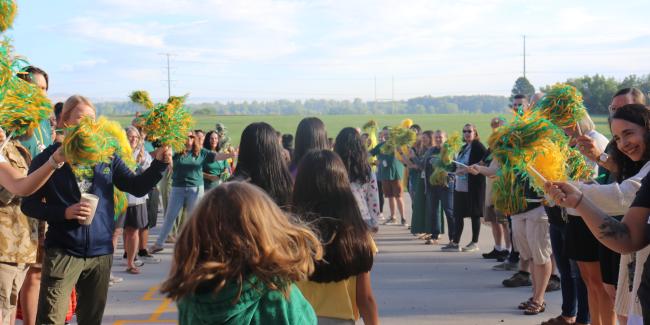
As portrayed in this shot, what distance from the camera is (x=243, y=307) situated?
8.22 ft

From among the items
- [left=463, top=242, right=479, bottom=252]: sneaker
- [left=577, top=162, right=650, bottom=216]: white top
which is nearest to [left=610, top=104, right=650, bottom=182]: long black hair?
[left=577, top=162, right=650, bottom=216]: white top

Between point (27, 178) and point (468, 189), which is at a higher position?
point (27, 178)

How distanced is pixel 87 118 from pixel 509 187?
9.84 feet

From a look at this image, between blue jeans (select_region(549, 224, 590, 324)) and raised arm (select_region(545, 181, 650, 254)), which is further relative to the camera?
blue jeans (select_region(549, 224, 590, 324))

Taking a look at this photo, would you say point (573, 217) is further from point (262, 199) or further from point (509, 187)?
point (262, 199)

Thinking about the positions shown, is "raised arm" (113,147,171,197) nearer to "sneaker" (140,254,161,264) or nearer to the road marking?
the road marking

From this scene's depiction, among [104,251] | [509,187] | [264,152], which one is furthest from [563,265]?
[104,251]

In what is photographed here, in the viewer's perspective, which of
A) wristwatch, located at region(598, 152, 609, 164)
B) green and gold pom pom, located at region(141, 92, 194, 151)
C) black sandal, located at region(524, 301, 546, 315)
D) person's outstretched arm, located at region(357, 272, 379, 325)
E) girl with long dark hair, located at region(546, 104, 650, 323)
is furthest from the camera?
black sandal, located at region(524, 301, 546, 315)

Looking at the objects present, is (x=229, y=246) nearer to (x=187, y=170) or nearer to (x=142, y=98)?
(x=142, y=98)

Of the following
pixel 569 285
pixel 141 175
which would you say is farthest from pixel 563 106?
pixel 141 175

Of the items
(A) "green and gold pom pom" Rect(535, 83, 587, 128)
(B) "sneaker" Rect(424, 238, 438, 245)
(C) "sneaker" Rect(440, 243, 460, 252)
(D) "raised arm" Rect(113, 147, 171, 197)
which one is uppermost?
(A) "green and gold pom pom" Rect(535, 83, 587, 128)

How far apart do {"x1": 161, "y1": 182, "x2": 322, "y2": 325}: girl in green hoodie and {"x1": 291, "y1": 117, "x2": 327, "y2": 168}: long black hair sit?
344 cm

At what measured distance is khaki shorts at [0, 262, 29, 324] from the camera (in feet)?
14.9

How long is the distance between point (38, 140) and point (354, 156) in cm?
298
